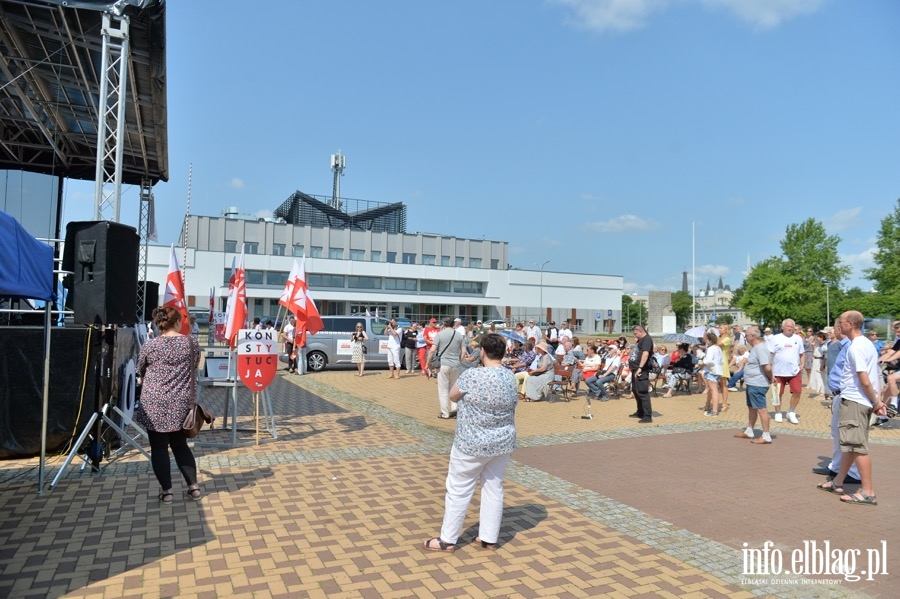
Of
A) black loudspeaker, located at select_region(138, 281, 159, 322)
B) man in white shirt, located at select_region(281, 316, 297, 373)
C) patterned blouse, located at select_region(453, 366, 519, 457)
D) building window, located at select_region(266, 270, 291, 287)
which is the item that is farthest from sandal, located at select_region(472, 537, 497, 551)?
building window, located at select_region(266, 270, 291, 287)

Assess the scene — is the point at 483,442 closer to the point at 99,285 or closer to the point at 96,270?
the point at 99,285

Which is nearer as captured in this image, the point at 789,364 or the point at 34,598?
the point at 34,598

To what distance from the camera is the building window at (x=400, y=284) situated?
66.2 meters

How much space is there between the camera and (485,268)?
242 feet

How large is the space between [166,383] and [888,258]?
62437 mm

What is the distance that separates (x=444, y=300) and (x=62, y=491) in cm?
6211

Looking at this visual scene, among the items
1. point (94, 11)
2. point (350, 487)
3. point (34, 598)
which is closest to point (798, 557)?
point (350, 487)

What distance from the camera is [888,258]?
174 feet

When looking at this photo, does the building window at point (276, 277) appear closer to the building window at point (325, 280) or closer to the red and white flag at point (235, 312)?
the building window at point (325, 280)

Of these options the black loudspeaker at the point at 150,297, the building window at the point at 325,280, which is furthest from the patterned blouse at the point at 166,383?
the building window at the point at 325,280

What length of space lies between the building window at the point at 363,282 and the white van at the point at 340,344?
144 feet

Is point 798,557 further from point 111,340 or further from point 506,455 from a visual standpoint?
point 111,340

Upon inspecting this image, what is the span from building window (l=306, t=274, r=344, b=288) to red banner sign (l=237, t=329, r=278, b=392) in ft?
176

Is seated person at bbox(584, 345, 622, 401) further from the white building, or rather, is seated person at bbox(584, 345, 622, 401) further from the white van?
the white building
